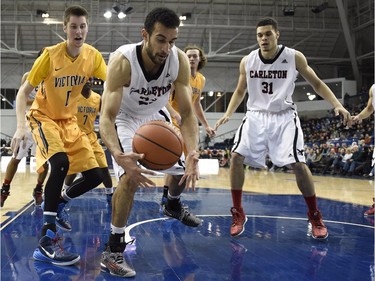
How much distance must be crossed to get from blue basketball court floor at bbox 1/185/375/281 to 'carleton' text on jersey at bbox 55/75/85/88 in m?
1.39

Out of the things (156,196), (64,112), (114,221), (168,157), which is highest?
(64,112)

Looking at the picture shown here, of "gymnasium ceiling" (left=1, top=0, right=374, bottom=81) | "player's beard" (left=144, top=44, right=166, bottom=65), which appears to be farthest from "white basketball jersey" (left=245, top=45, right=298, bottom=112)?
"gymnasium ceiling" (left=1, top=0, right=374, bottom=81)

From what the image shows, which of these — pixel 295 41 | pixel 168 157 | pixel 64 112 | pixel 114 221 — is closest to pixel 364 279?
pixel 168 157

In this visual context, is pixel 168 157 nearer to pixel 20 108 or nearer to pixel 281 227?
pixel 20 108

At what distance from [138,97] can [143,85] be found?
0.47 feet

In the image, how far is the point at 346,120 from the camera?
4422 mm

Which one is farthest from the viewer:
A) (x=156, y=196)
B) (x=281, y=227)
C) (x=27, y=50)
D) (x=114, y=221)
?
(x=27, y=50)

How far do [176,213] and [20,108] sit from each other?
1818mm

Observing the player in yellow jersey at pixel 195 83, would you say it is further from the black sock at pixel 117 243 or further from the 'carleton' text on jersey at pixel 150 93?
the black sock at pixel 117 243

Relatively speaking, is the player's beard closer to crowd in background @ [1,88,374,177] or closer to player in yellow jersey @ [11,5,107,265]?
player in yellow jersey @ [11,5,107,265]

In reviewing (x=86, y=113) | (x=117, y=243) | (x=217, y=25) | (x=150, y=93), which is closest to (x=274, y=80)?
(x=150, y=93)

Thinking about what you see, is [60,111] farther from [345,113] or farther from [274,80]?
[345,113]

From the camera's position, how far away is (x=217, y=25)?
77.4 ft

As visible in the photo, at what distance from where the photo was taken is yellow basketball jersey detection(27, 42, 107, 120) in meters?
3.71
